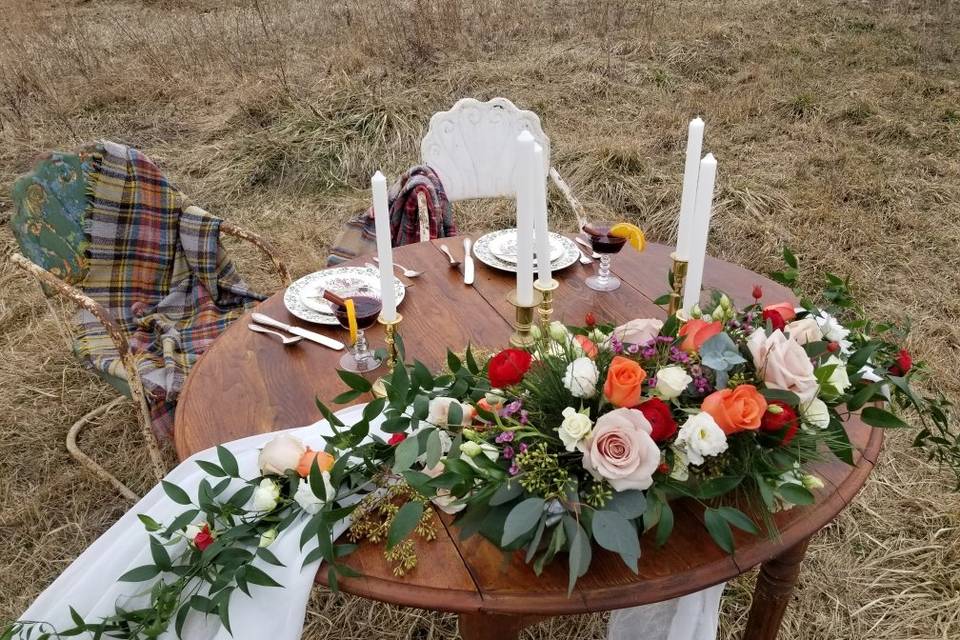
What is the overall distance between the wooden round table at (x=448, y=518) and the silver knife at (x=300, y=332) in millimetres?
27

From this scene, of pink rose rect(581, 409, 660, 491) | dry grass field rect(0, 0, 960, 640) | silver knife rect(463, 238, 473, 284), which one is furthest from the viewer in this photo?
dry grass field rect(0, 0, 960, 640)

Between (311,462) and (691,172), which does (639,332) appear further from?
(311,462)

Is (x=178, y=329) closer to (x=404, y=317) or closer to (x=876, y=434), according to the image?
(x=404, y=317)

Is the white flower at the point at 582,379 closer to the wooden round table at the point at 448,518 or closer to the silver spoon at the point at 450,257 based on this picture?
the wooden round table at the point at 448,518

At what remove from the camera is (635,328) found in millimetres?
1019

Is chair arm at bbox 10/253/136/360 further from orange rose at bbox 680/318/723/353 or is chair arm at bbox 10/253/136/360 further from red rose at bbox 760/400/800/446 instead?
red rose at bbox 760/400/800/446

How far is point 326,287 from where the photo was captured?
1677mm

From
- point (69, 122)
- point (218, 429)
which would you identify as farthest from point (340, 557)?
point (69, 122)

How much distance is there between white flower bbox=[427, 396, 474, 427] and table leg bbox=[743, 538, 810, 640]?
759 millimetres

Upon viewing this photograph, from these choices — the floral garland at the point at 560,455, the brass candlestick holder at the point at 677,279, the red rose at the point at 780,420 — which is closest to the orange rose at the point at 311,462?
the floral garland at the point at 560,455

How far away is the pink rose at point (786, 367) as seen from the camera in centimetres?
89

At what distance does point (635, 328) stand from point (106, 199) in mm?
1910

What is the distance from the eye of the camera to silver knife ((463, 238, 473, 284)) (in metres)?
1.75

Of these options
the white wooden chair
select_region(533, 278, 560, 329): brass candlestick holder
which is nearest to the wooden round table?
select_region(533, 278, 560, 329): brass candlestick holder
